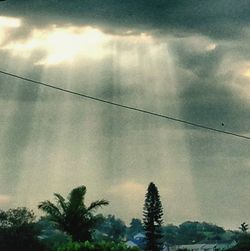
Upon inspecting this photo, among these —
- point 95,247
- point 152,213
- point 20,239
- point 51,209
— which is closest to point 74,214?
point 51,209

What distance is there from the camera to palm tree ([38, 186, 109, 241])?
109 feet

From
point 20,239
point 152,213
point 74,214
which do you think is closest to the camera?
point 74,214

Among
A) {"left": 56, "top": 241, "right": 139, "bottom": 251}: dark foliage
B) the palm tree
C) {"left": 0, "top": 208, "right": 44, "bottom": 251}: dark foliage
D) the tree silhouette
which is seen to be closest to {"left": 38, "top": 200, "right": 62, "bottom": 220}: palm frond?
the palm tree

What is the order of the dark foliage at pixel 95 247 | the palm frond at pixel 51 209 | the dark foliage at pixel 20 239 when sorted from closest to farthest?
1. the dark foliage at pixel 95 247
2. the palm frond at pixel 51 209
3. the dark foliage at pixel 20 239

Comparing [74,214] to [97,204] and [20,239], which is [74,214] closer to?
[97,204]

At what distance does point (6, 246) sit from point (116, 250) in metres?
28.0

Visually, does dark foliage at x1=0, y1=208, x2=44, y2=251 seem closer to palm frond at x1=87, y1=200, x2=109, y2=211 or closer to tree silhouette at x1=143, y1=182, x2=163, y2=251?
palm frond at x1=87, y1=200, x2=109, y2=211

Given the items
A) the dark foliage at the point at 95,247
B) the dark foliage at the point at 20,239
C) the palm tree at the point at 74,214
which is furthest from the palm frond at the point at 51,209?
the dark foliage at the point at 20,239

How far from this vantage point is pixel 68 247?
25.9m

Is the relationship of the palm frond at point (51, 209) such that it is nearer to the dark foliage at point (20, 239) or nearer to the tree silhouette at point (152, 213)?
the dark foliage at point (20, 239)

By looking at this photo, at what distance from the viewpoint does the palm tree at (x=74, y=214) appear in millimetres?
33375

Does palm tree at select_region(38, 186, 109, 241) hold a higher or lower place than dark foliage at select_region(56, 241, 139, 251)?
higher

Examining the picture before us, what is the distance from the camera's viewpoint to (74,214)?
109 ft

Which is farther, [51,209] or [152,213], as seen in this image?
[152,213]
